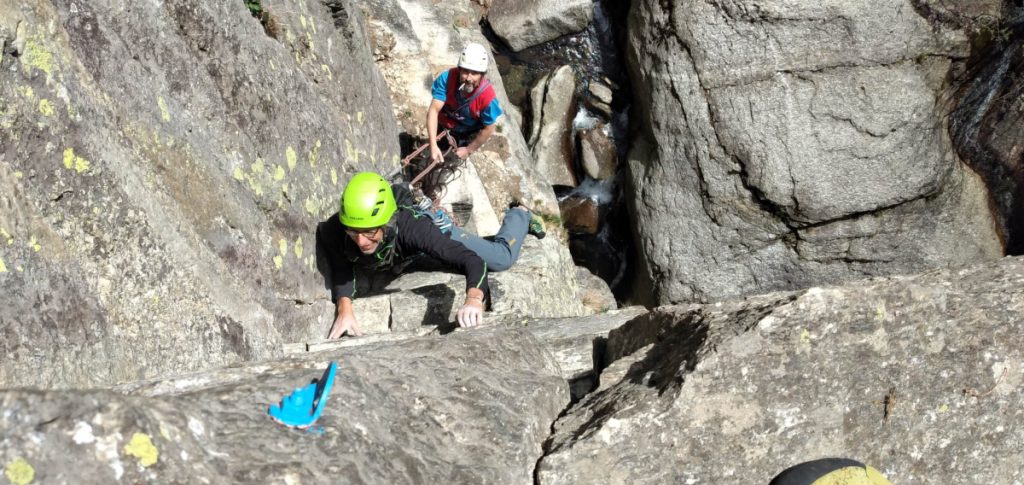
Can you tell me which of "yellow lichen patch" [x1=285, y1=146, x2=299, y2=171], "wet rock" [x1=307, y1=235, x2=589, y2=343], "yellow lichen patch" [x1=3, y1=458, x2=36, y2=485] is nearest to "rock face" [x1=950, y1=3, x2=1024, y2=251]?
"wet rock" [x1=307, y1=235, x2=589, y2=343]

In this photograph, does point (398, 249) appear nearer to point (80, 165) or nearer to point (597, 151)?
point (80, 165)

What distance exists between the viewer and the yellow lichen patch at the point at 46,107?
4.83 m

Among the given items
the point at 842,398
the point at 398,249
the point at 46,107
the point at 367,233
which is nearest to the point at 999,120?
the point at 398,249

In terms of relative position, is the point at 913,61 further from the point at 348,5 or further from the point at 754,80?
the point at 348,5

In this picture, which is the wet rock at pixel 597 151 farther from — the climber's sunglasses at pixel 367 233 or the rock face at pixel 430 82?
the climber's sunglasses at pixel 367 233

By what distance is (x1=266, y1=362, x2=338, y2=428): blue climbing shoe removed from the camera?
3.27 m

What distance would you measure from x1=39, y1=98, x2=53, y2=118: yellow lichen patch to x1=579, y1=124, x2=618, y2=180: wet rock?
11.4m

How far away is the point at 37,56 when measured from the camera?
489cm

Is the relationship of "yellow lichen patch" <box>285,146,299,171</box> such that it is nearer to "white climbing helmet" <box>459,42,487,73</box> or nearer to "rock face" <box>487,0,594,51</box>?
"white climbing helmet" <box>459,42,487,73</box>

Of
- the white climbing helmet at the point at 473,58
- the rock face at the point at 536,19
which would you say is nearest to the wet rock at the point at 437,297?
the white climbing helmet at the point at 473,58

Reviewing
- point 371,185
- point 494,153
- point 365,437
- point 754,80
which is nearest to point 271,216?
point 371,185

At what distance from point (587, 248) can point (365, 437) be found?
12596 mm

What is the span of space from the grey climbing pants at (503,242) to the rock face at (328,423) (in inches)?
178

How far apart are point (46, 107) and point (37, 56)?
29cm
